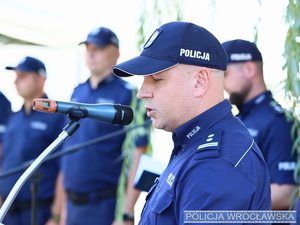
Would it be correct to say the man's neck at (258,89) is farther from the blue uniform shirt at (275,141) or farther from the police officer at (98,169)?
the police officer at (98,169)

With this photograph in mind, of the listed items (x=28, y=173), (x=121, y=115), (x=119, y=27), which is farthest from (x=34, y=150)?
(x=28, y=173)

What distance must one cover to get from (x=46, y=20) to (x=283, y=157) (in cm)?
488

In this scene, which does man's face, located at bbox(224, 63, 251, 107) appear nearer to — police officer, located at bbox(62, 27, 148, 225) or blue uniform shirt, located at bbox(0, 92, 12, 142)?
police officer, located at bbox(62, 27, 148, 225)

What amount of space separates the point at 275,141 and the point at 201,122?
146 cm

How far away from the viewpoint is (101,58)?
4270mm

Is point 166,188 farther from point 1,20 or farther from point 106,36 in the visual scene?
point 1,20

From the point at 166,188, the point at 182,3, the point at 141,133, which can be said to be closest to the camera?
the point at 166,188

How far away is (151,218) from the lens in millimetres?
1807

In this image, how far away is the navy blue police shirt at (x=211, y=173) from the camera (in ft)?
5.36

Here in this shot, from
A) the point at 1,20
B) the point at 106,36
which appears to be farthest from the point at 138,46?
the point at 1,20

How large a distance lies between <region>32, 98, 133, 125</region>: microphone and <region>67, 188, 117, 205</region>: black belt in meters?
2.14

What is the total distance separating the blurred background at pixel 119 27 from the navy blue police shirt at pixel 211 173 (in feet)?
3.06

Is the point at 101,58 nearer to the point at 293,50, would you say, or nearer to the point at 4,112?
the point at 4,112

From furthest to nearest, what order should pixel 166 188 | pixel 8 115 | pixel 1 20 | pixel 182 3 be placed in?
pixel 1 20 → pixel 8 115 → pixel 182 3 → pixel 166 188
